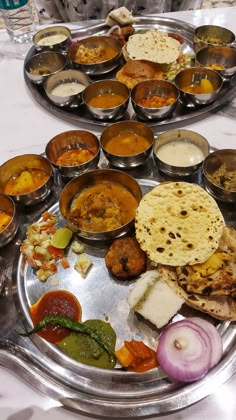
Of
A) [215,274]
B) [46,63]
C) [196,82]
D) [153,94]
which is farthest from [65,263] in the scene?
[46,63]

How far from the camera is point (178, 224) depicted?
8.16 feet

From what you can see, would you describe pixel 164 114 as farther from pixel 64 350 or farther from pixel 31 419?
pixel 31 419

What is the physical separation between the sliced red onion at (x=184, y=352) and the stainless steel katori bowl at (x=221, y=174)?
95 centimetres

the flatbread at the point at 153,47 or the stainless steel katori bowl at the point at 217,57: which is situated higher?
the flatbread at the point at 153,47

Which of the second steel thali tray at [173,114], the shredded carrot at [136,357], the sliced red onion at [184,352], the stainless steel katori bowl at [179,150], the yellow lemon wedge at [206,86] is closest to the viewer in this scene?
the sliced red onion at [184,352]

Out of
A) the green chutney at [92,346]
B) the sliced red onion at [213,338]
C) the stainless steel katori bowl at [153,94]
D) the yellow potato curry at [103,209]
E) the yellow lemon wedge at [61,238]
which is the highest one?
the stainless steel katori bowl at [153,94]

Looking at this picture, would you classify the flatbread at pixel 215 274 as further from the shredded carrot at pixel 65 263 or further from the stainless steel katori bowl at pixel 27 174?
the stainless steel katori bowl at pixel 27 174

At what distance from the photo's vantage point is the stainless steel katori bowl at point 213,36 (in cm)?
391

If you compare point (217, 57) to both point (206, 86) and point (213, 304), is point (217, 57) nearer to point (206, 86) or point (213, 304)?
point (206, 86)

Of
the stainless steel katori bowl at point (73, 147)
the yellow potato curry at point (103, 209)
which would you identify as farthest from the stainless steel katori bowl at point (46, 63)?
the yellow potato curry at point (103, 209)

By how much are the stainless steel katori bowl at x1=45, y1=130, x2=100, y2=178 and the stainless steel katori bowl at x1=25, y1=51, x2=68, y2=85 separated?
1028mm

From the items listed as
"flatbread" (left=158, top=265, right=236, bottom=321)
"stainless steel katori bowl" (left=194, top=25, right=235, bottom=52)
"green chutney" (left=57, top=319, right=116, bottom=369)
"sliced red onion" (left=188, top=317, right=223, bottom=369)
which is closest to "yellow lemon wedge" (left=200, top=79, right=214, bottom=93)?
"stainless steel katori bowl" (left=194, top=25, right=235, bottom=52)

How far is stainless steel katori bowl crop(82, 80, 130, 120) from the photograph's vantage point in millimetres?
3293

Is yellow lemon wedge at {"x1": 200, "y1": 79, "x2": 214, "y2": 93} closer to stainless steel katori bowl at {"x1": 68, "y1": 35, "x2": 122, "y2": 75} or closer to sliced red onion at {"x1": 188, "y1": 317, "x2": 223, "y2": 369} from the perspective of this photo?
stainless steel katori bowl at {"x1": 68, "y1": 35, "x2": 122, "y2": 75}
